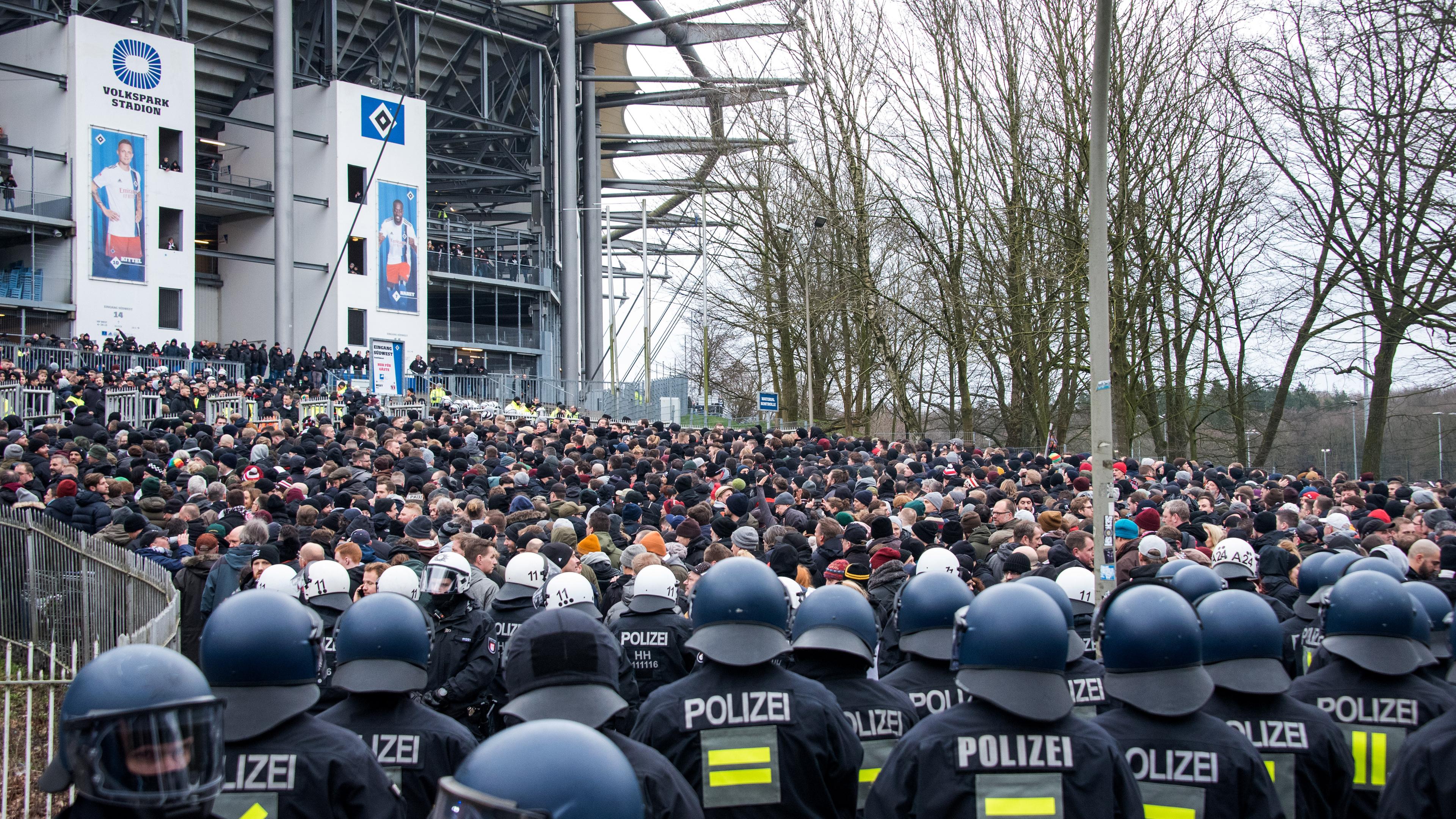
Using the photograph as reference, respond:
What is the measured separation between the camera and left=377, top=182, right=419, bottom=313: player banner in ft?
149

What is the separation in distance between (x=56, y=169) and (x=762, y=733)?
39798mm

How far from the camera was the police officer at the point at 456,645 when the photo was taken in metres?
6.32

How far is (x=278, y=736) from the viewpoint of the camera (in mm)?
3537

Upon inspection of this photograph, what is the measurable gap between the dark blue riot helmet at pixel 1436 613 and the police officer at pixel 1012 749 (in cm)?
294

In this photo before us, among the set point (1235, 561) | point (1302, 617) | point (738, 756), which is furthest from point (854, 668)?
point (1235, 561)

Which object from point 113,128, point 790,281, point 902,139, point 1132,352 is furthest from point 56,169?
point 1132,352

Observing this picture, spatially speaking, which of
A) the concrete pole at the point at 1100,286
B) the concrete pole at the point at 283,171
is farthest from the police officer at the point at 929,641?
the concrete pole at the point at 283,171

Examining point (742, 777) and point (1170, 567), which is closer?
point (742, 777)

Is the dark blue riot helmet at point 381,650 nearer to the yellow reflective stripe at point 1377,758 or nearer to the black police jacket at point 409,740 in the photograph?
the black police jacket at point 409,740

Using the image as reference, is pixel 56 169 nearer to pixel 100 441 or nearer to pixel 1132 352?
pixel 100 441

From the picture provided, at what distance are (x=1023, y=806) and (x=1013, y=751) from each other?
15cm

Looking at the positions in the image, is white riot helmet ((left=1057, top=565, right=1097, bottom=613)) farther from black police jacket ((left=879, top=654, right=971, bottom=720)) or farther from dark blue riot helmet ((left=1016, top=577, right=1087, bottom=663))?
black police jacket ((left=879, top=654, right=971, bottom=720))

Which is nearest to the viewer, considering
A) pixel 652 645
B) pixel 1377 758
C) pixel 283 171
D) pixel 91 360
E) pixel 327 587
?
pixel 1377 758

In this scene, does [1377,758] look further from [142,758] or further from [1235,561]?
[142,758]
